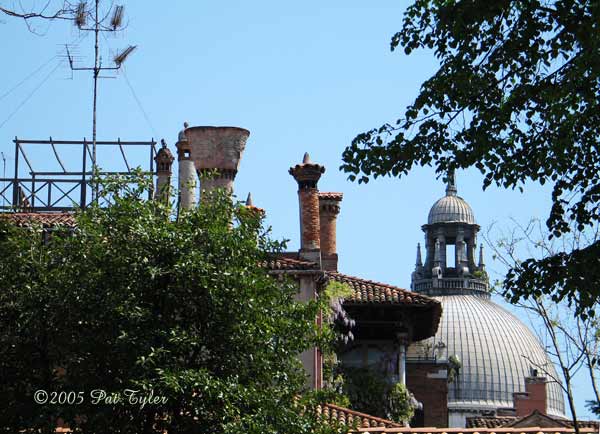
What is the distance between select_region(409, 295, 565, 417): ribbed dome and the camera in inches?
3698

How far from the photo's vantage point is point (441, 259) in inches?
4045

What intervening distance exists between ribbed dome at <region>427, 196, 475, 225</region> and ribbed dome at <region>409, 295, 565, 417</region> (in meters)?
6.43

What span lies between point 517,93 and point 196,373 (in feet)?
21.5

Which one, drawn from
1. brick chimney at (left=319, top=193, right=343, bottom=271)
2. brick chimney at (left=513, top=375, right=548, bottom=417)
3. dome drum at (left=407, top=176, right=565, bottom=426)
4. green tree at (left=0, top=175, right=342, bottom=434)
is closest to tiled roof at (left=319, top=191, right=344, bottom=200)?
brick chimney at (left=319, top=193, right=343, bottom=271)

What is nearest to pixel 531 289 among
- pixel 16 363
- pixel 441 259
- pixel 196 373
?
pixel 196 373

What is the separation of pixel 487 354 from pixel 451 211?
8.70 metres

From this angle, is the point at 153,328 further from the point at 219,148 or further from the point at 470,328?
the point at 470,328

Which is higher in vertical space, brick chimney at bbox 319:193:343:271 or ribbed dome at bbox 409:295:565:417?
brick chimney at bbox 319:193:343:271

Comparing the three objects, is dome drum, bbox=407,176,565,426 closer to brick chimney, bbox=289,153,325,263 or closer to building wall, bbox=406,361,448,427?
building wall, bbox=406,361,448,427

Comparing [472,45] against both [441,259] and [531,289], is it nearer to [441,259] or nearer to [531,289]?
[531,289]

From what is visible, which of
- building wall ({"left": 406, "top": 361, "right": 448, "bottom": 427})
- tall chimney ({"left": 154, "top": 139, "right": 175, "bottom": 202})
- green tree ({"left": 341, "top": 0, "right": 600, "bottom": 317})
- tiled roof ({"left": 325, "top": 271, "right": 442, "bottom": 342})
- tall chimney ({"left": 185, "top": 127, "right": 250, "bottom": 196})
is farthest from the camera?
building wall ({"left": 406, "top": 361, "right": 448, "bottom": 427})

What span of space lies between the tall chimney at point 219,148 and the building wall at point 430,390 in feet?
43.0

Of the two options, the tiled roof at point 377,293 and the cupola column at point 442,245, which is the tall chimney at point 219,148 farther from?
the cupola column at point 442,245

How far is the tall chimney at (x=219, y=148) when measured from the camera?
32.9 meters
